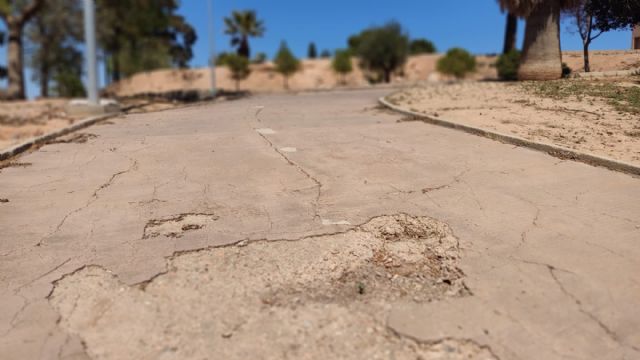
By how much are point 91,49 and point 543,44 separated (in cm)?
1152

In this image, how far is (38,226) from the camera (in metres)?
4.32

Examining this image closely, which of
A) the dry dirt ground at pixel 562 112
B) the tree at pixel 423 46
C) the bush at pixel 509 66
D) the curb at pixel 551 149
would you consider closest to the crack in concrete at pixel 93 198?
the curb at pixel 551 149

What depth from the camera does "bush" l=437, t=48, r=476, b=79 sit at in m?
38.2

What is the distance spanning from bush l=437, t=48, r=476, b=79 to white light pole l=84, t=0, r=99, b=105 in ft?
100

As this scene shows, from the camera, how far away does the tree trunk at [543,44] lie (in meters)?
11.9

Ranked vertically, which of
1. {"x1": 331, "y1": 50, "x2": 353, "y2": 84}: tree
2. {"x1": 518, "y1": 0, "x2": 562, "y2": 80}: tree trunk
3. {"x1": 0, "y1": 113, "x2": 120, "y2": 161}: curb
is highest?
{"x1": 331, "y1": 50, "x2": 353, "y2": 84}: tree

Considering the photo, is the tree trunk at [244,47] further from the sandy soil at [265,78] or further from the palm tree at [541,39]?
the palm tree at [541,39]

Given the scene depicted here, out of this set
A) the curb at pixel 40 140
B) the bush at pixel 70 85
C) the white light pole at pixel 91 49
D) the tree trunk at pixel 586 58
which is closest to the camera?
the curb at pixel 40 140

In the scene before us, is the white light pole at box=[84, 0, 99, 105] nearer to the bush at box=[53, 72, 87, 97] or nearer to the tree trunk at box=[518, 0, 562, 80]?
the tree trunk at box=[518, 0, 562, 80]

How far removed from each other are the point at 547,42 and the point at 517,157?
725 centimetres

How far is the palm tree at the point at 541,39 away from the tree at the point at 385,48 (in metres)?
27.0

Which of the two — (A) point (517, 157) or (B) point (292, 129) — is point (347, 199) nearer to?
(A) point (517, 157)

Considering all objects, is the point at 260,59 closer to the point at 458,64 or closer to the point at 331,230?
the point at 458,64

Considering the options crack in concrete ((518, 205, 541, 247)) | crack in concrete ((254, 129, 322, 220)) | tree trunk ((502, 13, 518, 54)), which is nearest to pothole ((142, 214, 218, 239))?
crack in concrete ((254, 129, 322, 220))
